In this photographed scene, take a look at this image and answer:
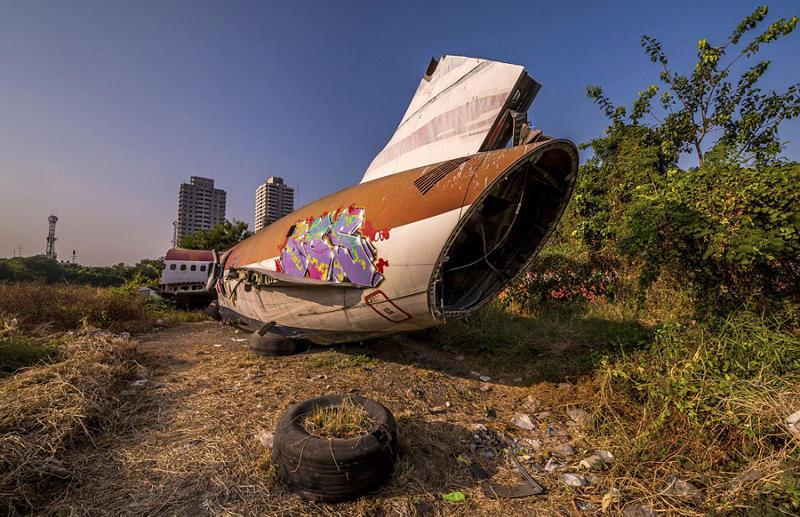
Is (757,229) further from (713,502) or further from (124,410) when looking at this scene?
(124,410)

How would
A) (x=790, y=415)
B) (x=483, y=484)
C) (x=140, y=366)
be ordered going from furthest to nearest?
(x=140, y=366) → (x=483, y=484) → (x=790, y=415)

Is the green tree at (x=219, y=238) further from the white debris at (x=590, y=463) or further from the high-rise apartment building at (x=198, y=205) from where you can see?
the high-rise apartment building at (x=198, y=205)

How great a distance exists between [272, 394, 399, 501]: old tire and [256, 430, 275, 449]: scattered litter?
0.50 meters

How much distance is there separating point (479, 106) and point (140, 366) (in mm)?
8150

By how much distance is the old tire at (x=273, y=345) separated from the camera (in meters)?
7.24

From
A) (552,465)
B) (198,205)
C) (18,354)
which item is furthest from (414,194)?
(198,205)

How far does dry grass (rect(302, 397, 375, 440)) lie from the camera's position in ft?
11.2

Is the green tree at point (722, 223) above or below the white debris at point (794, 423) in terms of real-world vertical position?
above

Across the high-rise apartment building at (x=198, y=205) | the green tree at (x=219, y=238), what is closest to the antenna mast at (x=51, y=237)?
the high-rise apartment building at (x=198, y=205)

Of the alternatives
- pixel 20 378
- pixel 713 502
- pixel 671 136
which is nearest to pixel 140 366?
pixel 20 378

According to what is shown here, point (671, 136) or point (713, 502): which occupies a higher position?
point (671, 136)

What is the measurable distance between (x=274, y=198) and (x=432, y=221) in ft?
185

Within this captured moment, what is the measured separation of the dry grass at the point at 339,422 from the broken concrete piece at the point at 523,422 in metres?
2.35

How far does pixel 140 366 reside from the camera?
615cm
